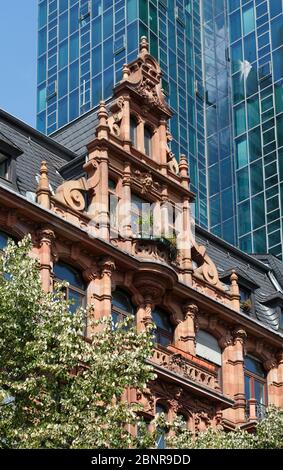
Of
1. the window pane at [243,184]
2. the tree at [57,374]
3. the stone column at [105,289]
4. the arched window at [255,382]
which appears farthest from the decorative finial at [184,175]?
the window pane at [243,184]

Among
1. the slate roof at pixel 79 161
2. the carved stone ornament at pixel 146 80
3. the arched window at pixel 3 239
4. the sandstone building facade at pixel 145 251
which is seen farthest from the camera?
the carved stone ornament at pixel 146 80

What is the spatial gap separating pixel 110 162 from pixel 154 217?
9.85ft

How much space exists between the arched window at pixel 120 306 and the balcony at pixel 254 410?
23.4ft

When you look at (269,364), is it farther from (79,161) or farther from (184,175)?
(79,161)

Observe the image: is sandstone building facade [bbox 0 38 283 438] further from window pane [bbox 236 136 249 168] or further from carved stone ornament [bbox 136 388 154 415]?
window pane [bbox 236 136 249 168]

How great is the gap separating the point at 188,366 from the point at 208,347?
14.1ft

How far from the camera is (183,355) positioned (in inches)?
2301

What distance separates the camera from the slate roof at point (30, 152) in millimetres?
57906

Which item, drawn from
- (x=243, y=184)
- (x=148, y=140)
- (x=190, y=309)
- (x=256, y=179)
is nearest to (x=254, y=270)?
(x=148, y=140)

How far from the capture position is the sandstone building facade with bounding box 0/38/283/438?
184 ft

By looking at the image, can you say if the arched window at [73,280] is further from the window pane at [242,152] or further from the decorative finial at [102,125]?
the window pane at [242,152]

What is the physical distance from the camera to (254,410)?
6147cm

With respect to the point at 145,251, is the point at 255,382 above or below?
below
